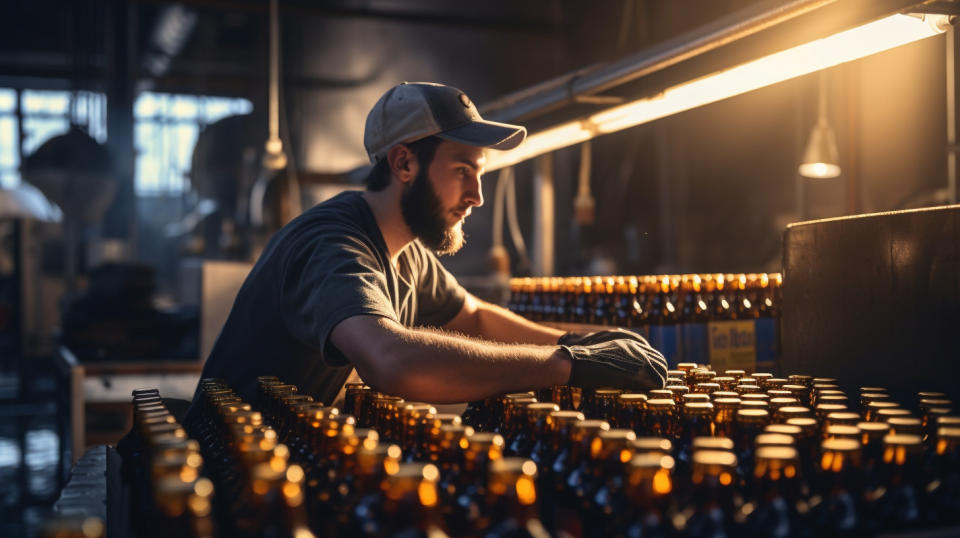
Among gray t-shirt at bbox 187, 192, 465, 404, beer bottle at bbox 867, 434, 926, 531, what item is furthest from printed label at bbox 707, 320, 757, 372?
beer bottle at bbox 867, 434, 926, 531

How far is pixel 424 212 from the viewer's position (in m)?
2.29

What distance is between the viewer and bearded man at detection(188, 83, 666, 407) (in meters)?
1.58

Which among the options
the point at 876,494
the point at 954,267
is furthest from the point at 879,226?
the point at 876,494

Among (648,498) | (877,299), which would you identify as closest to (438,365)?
(648,498)

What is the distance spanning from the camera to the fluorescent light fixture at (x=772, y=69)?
1.60m

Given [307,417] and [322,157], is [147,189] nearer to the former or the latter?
[322,157]

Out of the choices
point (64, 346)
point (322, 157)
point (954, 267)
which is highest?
point (322, 157)

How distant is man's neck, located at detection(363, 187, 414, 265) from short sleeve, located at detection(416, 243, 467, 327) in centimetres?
36

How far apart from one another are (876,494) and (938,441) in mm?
211

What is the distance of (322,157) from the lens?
6.97m

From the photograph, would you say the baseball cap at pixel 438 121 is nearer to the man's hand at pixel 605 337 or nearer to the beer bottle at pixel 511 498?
the man's hand at pixel 605 337

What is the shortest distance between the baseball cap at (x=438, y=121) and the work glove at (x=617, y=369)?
0.72 metres

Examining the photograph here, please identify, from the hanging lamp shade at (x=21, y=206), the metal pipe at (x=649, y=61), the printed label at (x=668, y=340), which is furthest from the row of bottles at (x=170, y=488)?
the hanging lamp shade at (x=21, y=206)

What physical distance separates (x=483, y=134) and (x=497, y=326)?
0.73 m
